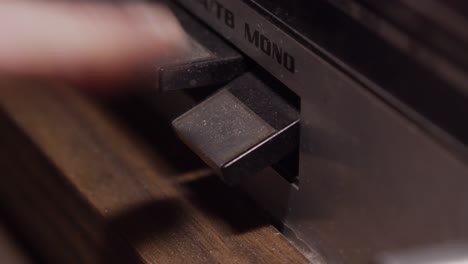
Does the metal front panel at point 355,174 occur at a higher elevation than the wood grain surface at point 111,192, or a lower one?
higher

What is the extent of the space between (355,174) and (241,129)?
6 cm

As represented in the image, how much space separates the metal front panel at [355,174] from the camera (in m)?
0.29

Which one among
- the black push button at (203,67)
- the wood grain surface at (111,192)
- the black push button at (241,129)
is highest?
the black push button at (203,67)

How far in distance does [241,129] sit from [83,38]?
10cm

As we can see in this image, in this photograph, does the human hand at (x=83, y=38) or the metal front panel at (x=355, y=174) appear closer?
the metal front panel at (x=355, y=174)

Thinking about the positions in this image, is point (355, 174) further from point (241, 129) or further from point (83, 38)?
point (83, 38)

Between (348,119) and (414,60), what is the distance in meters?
0.04

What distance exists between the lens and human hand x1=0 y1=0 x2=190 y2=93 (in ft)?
1.32

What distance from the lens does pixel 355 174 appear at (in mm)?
324

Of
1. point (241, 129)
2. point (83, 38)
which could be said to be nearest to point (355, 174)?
point (241, 129)

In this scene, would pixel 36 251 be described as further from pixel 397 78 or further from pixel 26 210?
pixel 397 78

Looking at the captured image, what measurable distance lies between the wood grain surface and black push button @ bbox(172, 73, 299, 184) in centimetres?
4

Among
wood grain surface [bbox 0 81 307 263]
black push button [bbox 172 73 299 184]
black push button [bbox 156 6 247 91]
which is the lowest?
wood grain surface [bbox 0 81 307 263]

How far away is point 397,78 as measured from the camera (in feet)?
0.98
